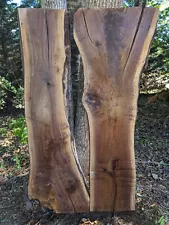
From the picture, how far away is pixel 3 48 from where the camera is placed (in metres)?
4.62

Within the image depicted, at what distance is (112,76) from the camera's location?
165cm

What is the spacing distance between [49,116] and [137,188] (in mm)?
998

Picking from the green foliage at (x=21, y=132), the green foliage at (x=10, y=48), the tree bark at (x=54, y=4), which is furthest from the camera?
the green foliage at (x=10, y=48)

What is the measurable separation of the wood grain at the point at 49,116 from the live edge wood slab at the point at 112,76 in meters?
0.14

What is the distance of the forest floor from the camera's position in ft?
6.07

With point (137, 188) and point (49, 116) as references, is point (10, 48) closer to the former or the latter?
point (49, 116)

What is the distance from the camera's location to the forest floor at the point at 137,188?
185 cm

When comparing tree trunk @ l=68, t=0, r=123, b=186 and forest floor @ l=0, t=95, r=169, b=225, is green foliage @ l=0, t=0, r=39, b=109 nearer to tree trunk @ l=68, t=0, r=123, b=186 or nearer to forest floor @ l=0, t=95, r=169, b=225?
forest floor @ l=0, t=95, r=169, b=225

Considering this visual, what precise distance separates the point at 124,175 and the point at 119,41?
3.01 ft

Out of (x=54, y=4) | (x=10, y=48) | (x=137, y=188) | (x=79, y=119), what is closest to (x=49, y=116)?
(x=79, y=119)

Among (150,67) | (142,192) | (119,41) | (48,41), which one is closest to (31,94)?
(48,41)

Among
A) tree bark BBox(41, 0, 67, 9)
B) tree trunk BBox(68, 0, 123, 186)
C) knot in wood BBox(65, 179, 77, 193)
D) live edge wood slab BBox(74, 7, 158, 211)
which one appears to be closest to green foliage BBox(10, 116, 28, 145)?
tree trunk BBox(68, 0, 123, 186)

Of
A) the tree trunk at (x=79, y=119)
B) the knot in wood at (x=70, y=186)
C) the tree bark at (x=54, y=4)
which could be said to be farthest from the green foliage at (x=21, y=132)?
the tree bark at (x=54, y=4)

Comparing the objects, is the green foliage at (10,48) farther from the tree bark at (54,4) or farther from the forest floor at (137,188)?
the tree bark at (54,4)
